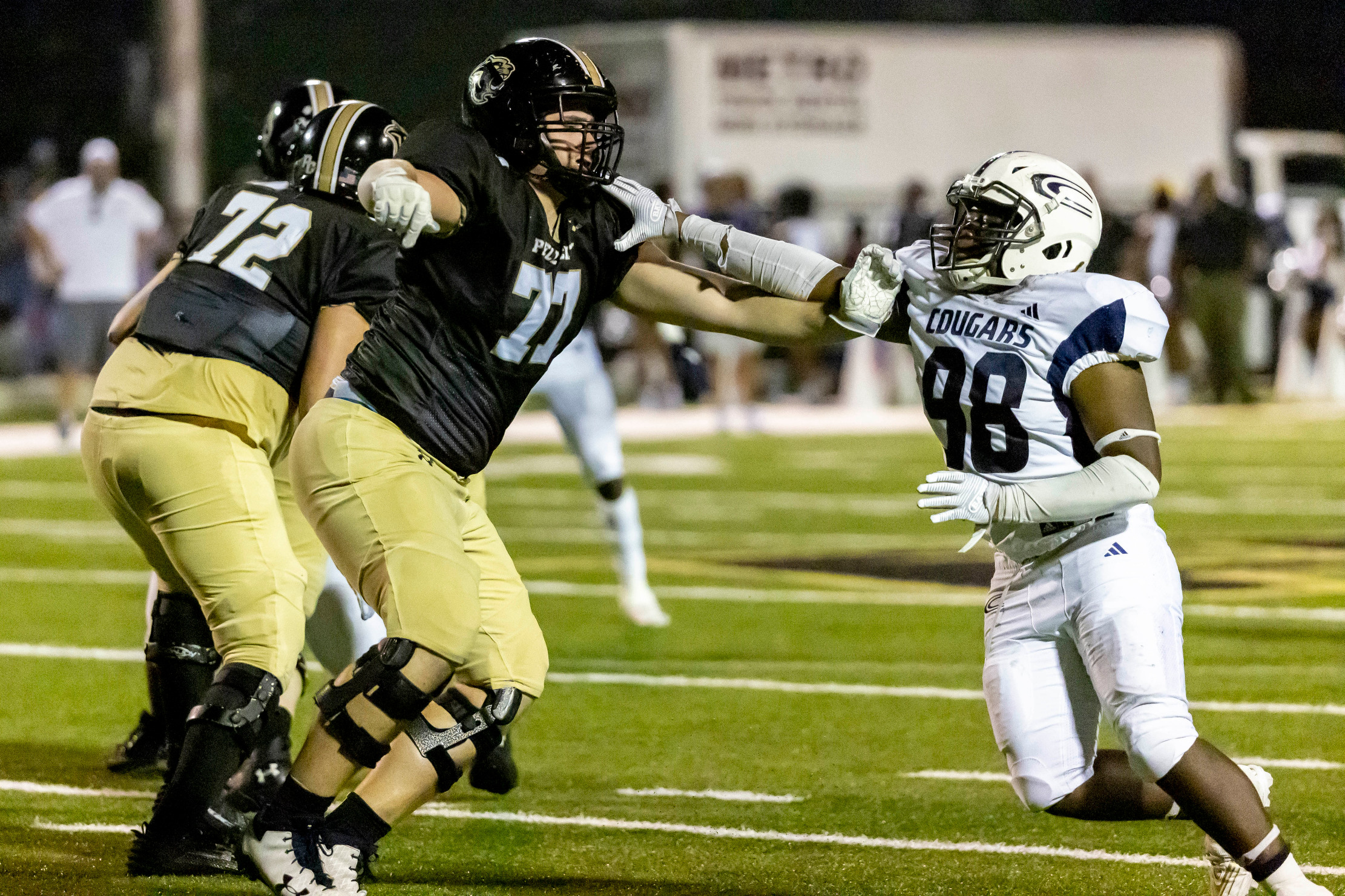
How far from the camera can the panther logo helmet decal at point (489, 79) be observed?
184 inches

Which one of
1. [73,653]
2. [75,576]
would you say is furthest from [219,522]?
[75,576]

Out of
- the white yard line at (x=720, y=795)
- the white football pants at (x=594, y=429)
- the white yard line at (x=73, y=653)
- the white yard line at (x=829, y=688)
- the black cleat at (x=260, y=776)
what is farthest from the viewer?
the white football pants at (x=594, y=429)

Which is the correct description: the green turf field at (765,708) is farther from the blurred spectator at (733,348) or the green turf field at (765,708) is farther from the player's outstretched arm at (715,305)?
the blurred spectator at (733,348)

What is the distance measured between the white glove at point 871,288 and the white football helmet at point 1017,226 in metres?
0.11

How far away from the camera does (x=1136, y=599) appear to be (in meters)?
4.34

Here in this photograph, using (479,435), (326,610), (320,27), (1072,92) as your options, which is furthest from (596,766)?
(320,27)

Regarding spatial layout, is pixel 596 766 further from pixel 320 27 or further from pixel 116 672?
pixel 320 27

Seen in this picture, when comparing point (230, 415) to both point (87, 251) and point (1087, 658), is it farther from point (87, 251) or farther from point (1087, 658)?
point (87, 251)

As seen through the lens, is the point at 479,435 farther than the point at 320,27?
No

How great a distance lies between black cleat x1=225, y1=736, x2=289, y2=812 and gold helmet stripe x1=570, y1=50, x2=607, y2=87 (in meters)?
1.76

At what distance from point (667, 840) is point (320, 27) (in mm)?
26987

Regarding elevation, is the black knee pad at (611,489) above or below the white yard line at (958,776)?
below

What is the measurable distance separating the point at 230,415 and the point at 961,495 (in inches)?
71.8

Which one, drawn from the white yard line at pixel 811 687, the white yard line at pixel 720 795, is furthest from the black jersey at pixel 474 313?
the white yard line at pixel 811 687
